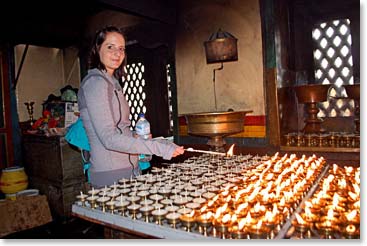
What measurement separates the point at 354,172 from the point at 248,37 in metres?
2.91

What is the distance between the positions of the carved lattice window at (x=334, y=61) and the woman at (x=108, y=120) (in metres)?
4.07

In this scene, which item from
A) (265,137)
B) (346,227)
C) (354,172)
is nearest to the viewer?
(346,227)

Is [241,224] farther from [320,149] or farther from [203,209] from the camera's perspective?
[320,149]

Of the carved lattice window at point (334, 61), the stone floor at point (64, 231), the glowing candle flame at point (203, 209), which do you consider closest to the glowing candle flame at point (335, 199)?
the glowing candle flame at point (203, 209)

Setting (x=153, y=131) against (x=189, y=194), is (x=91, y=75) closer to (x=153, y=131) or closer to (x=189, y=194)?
(x=189, y=194)

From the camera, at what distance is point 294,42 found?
17.6ft

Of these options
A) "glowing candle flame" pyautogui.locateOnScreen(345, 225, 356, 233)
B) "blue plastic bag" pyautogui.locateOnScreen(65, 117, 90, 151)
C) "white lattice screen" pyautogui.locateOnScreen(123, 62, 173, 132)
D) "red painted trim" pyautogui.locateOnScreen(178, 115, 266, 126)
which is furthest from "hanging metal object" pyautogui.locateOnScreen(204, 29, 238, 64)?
"glowing candle flame" pyautogui.locateOnScreen(345, 225, 356, 233)

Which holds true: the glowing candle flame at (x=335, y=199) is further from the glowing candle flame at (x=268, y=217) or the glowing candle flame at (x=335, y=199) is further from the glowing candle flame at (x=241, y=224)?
the glowing candle flame at (x=241, y=224)

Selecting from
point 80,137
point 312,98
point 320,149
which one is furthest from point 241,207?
point 312,98

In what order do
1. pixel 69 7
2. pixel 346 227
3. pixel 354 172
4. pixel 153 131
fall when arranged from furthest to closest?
pixel 153 131
pixel 69 7
pixel 354 172
pixel 346 227

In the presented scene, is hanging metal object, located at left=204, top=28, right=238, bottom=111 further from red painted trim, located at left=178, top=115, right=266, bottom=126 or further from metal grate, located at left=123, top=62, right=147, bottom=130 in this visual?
metal grate, located at left=123, top=62, right=147, bottom=130

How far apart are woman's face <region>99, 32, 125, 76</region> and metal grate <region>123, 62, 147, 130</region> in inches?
167

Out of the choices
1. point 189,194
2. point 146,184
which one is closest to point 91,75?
point 146,184

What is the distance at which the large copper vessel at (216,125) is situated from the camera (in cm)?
381
